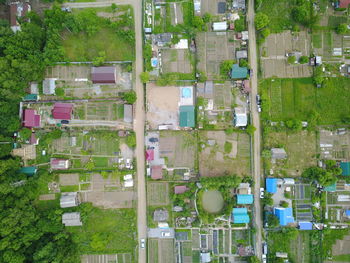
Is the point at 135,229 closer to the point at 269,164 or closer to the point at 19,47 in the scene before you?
the point at 269,164

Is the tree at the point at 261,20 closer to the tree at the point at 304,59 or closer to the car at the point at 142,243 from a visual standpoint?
the tree at the point at 304,59

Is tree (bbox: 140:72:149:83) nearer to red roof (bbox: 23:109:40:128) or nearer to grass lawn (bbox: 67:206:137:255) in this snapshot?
red roof (bbox: 23:109:40:128)

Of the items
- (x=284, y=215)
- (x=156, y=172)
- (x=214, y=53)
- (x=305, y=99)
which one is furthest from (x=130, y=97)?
(x=284, y=215)

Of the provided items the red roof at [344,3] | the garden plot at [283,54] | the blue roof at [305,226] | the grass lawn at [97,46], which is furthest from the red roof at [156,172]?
the red roof at [344,3]

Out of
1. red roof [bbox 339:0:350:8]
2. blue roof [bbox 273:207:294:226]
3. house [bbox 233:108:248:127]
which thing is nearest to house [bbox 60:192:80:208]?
house [bbox 233:108:248:127]

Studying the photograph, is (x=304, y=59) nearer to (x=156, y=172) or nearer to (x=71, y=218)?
(x=156, y=172)

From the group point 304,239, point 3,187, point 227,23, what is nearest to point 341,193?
point 304,239
